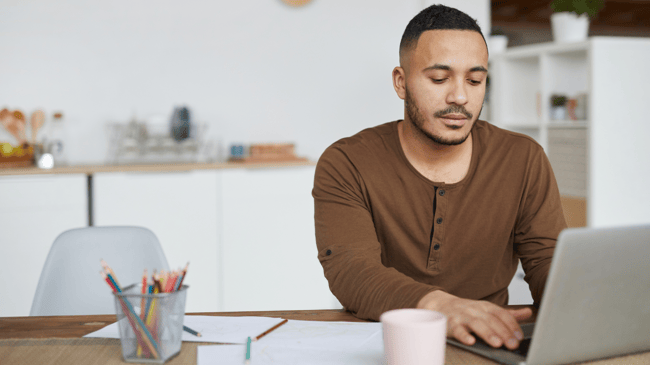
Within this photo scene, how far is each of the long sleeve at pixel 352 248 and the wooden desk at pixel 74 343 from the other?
5cm

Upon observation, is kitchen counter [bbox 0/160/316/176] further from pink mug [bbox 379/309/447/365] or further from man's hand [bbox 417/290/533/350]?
pink mug [bbox 379/309/447/365]

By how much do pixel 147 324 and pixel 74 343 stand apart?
18 cm

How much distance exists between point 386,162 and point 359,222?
0.19 metres

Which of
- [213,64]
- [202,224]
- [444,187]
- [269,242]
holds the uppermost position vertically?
[213,64]

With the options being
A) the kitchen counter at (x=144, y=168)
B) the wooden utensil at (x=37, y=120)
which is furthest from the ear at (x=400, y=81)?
the wooden utensil at (x=37, y=120)

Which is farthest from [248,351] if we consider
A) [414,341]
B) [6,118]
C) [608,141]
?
[6,118]

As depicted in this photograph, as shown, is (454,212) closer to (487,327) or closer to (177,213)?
(487,327)

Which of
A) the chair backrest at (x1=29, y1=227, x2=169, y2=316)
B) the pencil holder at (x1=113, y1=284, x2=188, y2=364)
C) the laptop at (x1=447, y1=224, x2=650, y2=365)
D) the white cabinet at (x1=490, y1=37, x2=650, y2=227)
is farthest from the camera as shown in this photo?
the white cabinet at (x1=490, y1=37, x2=650, y2=227)

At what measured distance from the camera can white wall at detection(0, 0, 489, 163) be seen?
3.01m

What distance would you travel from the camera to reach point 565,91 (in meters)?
3.18

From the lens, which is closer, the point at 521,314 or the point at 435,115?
the point at 521,314

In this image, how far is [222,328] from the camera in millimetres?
876

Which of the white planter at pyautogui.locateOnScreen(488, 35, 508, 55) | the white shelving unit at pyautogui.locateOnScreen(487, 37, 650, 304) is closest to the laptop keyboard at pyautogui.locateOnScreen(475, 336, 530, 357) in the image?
the white shelving unit at pyautogui.locateOnScreen(487, 37, 650, 304)

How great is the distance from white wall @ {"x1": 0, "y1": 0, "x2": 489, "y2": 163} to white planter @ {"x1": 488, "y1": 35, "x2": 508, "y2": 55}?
0.60 feet
